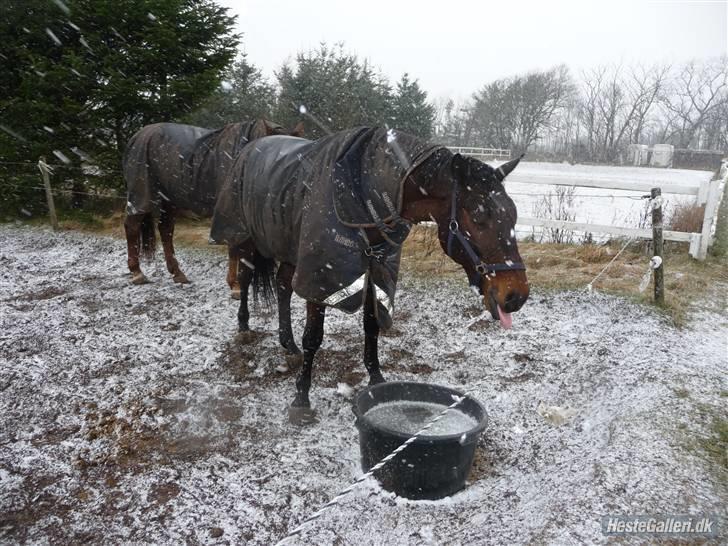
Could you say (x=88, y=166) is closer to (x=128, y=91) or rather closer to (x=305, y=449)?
(x=128, y=91)

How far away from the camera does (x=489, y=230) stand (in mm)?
2217

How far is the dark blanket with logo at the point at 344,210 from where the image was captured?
2512 millimetres

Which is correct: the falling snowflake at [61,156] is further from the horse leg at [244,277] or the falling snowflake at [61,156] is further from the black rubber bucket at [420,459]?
the black rubber bucket at [420,459]

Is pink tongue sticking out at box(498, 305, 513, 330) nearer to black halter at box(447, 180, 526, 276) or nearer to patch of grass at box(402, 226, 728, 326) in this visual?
black halter at box(447, 180, 526, 276)

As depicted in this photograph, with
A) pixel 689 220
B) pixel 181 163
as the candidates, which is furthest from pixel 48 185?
pixel 689 220

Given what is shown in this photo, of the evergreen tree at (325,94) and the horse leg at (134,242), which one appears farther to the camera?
the evergreen tree at (325,94)

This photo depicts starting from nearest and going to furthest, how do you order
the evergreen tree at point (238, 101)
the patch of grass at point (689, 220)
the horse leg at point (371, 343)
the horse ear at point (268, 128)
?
the horse leg at point (371, 343) < the horse ear at point (268, 128) < the patch of grass at point (689, 220) < the evergreen tree at point (238, 101)

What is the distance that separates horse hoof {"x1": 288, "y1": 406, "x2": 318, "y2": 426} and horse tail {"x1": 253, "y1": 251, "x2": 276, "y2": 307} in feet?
4.60

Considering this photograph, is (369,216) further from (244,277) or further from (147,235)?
(147,235)

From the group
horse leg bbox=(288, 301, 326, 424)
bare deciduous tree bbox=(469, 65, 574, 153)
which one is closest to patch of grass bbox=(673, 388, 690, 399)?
horse leg bbox=(288, 301, 326, 424)

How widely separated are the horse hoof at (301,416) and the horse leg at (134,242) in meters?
3.80

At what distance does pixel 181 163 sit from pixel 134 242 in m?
1.52

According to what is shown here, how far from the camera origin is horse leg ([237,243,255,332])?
4148mm

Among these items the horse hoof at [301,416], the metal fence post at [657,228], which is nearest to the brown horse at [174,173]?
the horse hoof at [301,416]
